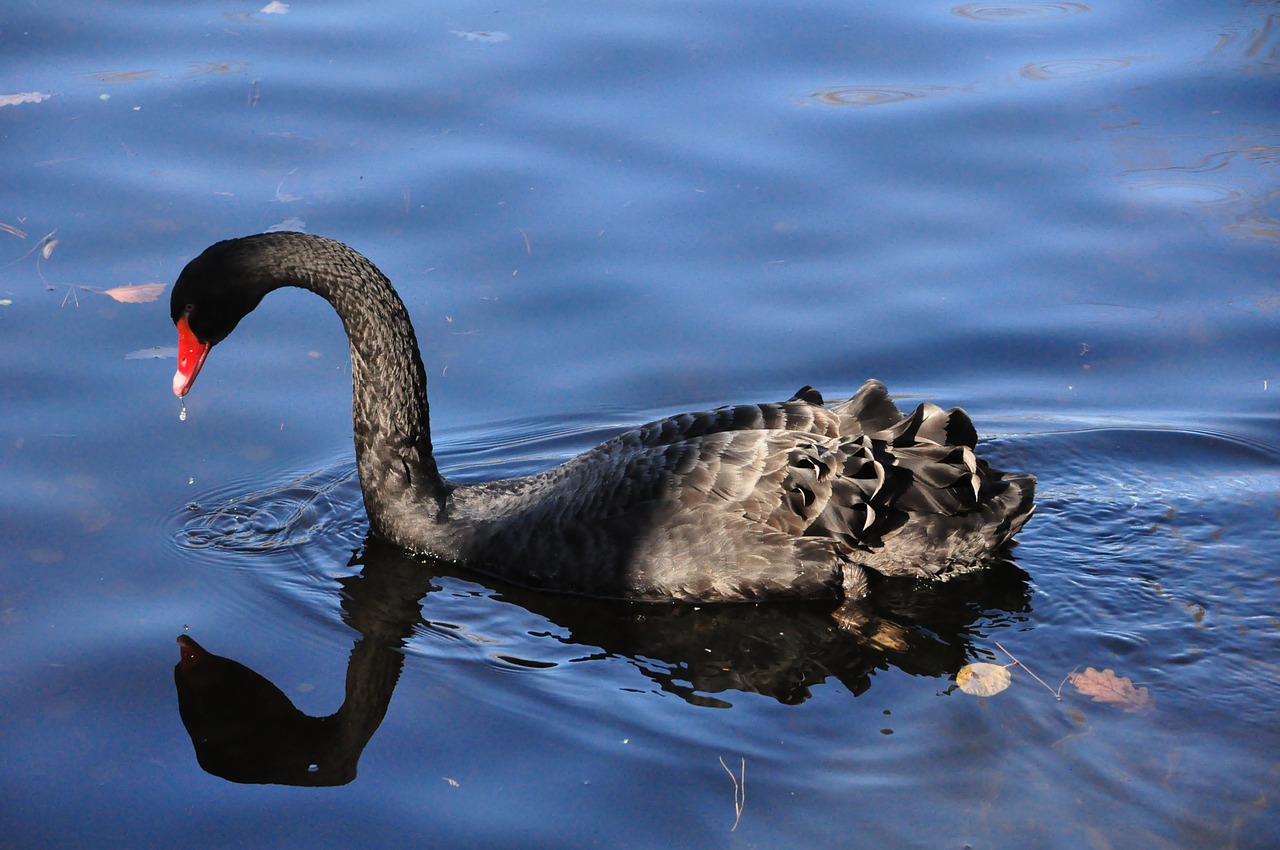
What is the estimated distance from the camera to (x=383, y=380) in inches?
278

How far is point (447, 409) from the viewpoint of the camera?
811 cm

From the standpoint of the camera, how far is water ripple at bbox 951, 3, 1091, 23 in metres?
12.3

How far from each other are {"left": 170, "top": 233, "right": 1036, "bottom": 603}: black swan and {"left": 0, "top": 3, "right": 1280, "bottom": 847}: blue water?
0.19 metres

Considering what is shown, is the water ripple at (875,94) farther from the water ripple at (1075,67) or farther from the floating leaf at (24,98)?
the floating leaf at (24,98)

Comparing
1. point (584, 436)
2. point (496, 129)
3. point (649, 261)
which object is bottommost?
point (584, 436)

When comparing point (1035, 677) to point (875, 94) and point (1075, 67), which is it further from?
point (1075, 67)

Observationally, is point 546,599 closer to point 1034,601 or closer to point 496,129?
point 1034,601

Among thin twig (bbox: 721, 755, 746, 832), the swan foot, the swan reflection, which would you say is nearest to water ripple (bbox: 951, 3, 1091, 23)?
the swan reflection

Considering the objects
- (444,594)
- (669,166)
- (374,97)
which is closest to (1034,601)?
(444,594)

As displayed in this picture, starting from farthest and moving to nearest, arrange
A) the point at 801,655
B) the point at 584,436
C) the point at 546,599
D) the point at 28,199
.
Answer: the point at 28,199 < the point at 584,436 < the point at 546,599 < the point at 801,655

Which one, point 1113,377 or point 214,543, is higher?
point 1113,377

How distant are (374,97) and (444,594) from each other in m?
5.47

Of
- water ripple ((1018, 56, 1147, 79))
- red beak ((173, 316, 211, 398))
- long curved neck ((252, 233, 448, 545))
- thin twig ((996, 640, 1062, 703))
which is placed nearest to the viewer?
thin twig ((996, 640, 1062, 703))

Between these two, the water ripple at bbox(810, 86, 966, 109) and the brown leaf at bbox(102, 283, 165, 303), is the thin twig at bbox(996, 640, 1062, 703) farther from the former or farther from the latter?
the water ripple at bbox(810, 86, 966, 109)
